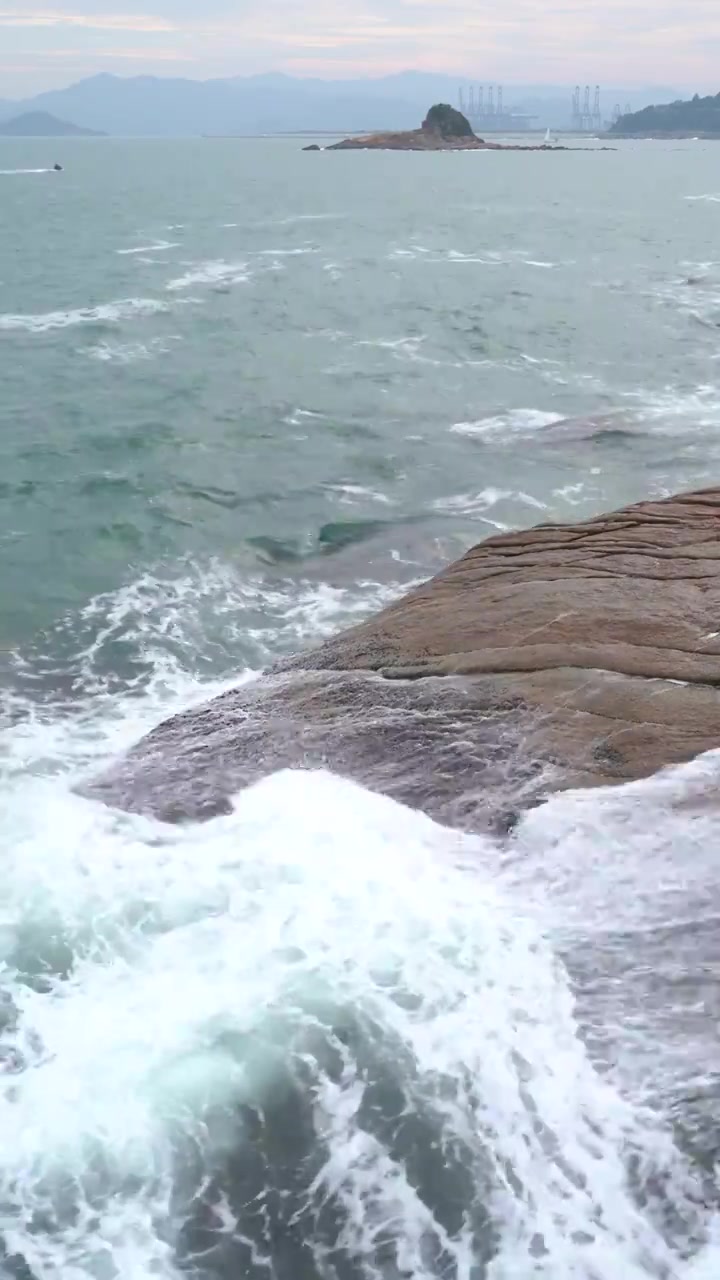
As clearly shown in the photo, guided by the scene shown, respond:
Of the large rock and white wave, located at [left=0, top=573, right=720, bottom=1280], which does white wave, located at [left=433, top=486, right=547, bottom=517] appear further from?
white wave, located at [left=0, top=573, right=720, bottom=1280]

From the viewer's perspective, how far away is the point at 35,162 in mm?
165000

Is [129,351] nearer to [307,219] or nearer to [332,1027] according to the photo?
[332,1027]

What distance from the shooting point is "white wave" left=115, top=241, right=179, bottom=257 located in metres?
56.1

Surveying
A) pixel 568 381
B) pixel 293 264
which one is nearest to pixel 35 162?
pixel 293 264

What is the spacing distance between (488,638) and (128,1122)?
A: 261 inches

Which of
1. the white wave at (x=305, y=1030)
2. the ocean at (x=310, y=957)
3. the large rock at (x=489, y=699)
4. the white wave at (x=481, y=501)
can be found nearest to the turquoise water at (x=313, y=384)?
Result: the white wave at (x=481, y=501)

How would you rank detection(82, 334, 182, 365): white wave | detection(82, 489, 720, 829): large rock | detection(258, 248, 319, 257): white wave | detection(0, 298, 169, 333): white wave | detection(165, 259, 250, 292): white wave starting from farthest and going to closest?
detection(258, 248, 319, 257): white wave, detection(165, 259, 250, 292): white wave, detection(0, 298, 169, 333): white wave, detection(82, 334, 182, 365): white wave, detection(82, 489, 720, 829): large rock

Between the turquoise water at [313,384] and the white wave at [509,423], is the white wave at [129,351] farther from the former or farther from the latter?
the white wave at [509,423]

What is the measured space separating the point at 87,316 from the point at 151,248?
20.8m

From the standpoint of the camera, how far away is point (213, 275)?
4859 centimetres

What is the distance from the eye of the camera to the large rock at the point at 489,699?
10.8 metres

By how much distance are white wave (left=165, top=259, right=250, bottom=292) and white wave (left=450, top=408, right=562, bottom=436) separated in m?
22.0

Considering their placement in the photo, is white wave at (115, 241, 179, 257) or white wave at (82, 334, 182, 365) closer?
white wave at (82, 334, 182, 365)

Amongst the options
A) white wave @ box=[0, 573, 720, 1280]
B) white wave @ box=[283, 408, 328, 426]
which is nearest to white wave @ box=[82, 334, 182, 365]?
white wave @ box=[283, 408, 328, 426]
